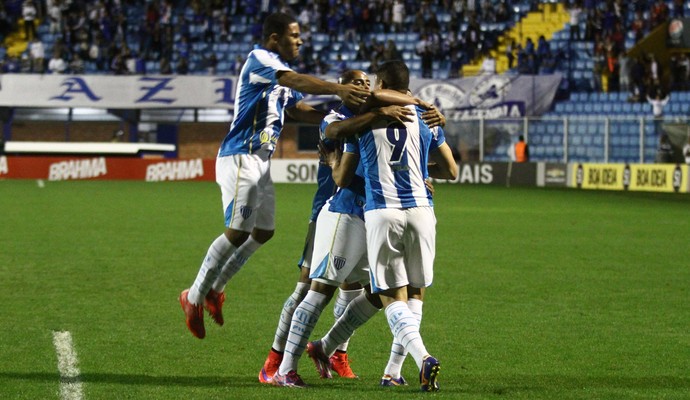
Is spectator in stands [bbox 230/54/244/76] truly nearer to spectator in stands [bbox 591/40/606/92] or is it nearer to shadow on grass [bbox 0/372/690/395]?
spectator in stands [bbox 591/40/606/92]

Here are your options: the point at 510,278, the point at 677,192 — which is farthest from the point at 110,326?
the point at 677,192

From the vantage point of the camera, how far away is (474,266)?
14.7m

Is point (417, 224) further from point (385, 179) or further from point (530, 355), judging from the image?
point (530, 355)

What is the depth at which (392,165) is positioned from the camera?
666 cm

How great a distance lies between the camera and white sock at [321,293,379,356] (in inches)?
283

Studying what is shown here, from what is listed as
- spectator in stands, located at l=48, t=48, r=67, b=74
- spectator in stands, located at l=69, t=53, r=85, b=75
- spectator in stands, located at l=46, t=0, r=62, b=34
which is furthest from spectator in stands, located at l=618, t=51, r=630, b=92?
spectator in stands, located at l=46, t=0, r=62, b=34

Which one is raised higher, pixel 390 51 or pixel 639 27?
pixel 639 27

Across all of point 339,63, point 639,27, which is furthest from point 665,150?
point 339,63

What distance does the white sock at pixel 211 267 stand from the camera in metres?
8.09

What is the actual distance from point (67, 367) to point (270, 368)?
4.66 feet

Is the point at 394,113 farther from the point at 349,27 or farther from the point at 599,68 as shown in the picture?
the point at 349,27

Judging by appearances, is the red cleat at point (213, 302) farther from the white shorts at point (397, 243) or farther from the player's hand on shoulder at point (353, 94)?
the player's hand on shoulder at point (353, 94)

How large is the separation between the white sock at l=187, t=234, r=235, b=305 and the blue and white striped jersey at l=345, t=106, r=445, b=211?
1.71 m

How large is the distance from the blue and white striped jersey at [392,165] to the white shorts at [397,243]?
60mm
